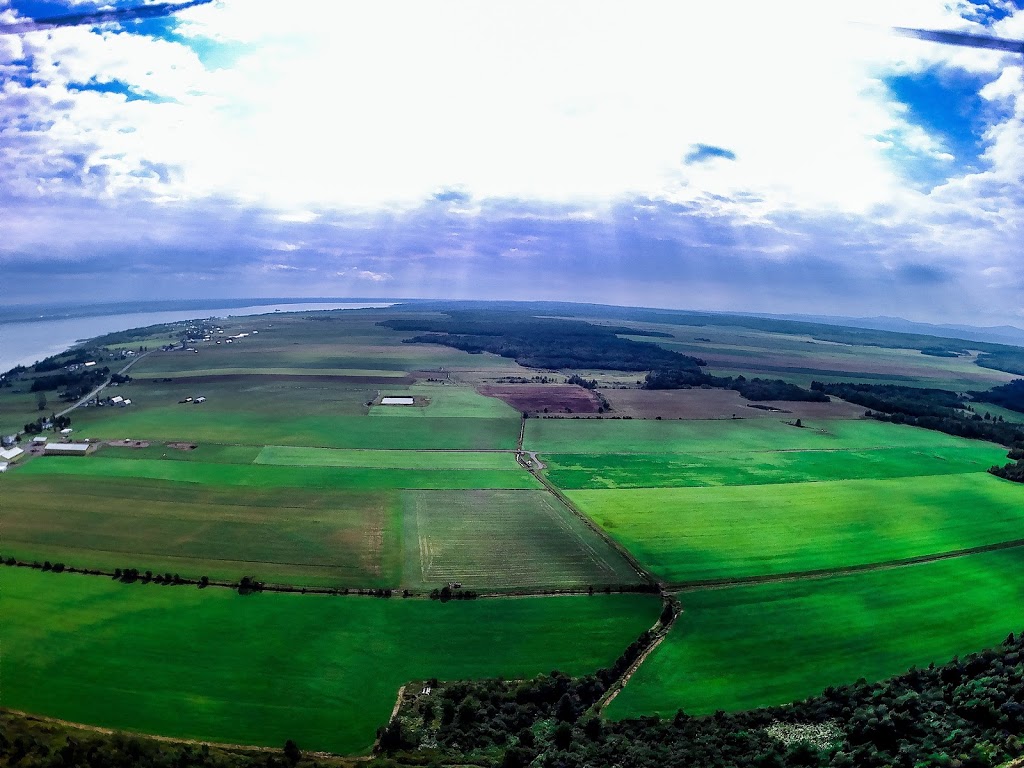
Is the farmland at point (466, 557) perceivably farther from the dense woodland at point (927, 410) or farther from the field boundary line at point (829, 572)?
the dense woodland at point (927, 410)

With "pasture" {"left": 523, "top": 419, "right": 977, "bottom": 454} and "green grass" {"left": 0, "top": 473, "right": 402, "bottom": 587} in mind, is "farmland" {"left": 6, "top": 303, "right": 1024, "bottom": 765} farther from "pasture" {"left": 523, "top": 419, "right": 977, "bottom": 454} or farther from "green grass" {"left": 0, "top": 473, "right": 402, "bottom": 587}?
"pasture" {"left": 523, "top": 419, "right": 977, "bottom": 454}

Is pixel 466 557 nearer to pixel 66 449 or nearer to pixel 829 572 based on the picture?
pixel 829 572

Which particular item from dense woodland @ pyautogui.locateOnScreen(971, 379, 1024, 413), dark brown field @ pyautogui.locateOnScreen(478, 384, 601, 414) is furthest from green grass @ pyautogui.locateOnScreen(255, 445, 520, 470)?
dense woodland @ pyautogui.locateOnScreen(971, 379, 1024, 413)

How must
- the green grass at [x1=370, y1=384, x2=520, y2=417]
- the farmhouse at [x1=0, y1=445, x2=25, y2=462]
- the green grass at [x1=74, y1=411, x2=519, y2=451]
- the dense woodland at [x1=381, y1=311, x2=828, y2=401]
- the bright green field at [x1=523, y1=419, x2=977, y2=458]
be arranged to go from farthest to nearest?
the dense woodland at [x1=381, y1=311, x2=828, y2=401] → the green grass at [x1=370, y1=384, x2=520, y2=417] → the bright green field at [x1=523, y1=419, x2=977, y2=458] → the green grass at [x1=74, y1=411, x2=519, y2=451] → the farmhouse at [x1=0, y1=445, x2=25, y2=462]

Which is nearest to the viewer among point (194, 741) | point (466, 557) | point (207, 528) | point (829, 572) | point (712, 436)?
point (194, 741)

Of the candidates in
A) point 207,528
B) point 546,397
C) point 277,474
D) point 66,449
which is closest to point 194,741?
point 207,528
